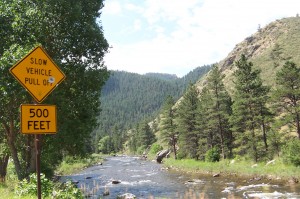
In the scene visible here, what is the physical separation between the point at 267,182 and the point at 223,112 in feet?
68.0

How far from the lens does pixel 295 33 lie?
148m

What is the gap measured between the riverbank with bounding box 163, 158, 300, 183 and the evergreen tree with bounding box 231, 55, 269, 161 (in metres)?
3.40

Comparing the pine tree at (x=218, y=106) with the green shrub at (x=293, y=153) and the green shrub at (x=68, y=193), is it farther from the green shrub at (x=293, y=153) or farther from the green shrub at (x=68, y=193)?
the green shrub at (x=68, y=193)

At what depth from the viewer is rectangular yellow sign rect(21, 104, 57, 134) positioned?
772 centimetres

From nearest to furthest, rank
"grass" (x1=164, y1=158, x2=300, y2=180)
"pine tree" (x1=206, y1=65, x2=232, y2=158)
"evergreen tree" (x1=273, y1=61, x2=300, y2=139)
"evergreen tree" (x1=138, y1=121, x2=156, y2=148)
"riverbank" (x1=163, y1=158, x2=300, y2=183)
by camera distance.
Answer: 1. "riverbank" (x1=163, y1=158, x2=300, y2=183)
2. "grass" (x1=164, y1=158, x2=300, y2=180)
3. "evergreen tree" (x1=273, y1=61, x2=300, y2=139)
4. "pine tree" (x1=206, y1=65, x2=232, y2=158)
5. "evergreen tree" (x1=138, y1=121, x2=156, y2=148)

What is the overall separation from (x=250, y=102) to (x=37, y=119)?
41.5 m

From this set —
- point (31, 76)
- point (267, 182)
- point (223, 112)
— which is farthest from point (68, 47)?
point (223, 112)

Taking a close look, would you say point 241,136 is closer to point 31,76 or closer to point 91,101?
point 91,101

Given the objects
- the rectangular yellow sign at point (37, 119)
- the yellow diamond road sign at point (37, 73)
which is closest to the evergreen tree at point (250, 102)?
the yellow diamond road sign at point (37, 73)

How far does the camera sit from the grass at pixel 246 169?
34969 millimetres

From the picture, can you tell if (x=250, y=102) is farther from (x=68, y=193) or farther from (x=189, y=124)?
(x=68, y=193)

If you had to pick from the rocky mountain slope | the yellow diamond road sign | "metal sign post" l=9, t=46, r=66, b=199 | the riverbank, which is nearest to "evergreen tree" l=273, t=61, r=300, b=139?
the riverbank

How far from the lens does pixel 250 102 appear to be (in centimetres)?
4553

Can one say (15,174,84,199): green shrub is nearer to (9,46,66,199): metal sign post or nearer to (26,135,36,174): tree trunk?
(26,135,36,174): tree trunk
